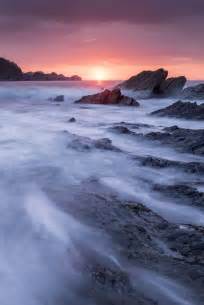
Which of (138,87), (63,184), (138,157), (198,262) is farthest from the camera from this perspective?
(138,87)

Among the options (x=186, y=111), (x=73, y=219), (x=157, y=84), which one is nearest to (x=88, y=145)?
(x=73, y=219)

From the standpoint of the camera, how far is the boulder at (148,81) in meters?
48.7

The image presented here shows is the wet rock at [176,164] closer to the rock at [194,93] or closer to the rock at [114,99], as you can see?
the rock at [114,99]

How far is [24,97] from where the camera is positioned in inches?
1785

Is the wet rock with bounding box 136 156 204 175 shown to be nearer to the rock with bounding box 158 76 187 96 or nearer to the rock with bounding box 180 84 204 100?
the rock with bounding box 180 84 204 100

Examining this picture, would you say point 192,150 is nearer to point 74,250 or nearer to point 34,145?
point 34,145

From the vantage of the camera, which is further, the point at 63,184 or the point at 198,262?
the point at 63,184

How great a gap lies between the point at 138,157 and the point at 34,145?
3.85 meters

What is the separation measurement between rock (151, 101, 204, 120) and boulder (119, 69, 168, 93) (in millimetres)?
23995

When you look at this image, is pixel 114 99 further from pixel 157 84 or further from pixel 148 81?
pixel 148 81

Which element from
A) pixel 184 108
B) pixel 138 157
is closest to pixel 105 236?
pixel 138 157

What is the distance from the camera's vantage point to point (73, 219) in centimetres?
646

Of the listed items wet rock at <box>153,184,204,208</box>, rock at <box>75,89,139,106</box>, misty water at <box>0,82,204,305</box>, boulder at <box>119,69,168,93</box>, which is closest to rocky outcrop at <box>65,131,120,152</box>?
misty water at <box>0,82,204,305</box>

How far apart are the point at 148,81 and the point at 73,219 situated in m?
45.9
